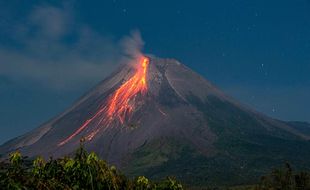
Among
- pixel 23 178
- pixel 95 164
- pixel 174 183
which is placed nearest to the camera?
pixel 23 178

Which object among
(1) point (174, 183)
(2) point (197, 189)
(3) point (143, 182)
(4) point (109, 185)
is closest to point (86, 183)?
(4) point (109, 185)

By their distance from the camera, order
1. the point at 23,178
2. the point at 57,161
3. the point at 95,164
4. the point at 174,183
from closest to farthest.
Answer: the point at 23,178 → the point at 95,164 → the point at 57,161 → the point at 174,183

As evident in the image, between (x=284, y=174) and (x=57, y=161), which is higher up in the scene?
(x=57, y=161)

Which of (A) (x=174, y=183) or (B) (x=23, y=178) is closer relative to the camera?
(B) (x=23, y=178)

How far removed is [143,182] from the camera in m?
18.2

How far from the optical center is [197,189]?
652ft

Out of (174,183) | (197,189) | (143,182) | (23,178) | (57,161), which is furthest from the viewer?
(197,189)

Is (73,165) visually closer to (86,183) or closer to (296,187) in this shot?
(86,183)

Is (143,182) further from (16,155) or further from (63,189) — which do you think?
(63,189)

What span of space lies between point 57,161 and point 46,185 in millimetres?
3970

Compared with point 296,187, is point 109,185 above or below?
above

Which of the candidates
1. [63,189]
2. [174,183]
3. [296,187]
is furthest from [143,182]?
[296,187]

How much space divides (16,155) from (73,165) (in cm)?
133

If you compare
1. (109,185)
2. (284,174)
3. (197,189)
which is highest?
(109,185)
